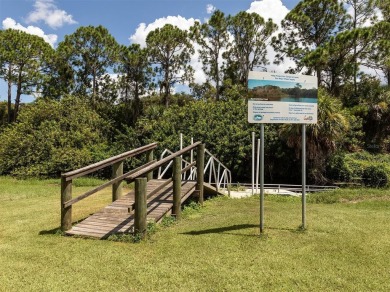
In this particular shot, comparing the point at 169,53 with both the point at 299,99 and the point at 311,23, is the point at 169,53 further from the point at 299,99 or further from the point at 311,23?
the point at 299,99

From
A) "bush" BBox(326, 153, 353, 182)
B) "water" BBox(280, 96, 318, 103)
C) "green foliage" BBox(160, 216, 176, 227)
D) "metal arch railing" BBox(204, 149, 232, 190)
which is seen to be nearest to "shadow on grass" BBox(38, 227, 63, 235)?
"green foliage" BBox(160, 216, 176, 227)

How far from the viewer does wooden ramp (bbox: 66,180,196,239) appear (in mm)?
5109

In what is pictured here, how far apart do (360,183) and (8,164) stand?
52.0 feet

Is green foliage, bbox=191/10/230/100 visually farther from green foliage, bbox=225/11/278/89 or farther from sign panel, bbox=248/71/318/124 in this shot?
sign panel, bbox=248/71/318/124

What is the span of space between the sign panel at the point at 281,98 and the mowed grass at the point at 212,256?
1773 millimetres

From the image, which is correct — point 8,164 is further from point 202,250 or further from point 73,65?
point 202,250

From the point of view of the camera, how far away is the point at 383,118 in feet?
60.2

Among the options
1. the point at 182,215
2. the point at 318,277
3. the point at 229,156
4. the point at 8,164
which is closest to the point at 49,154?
the point at 8,164

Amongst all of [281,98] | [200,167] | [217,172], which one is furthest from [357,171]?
[281,98]

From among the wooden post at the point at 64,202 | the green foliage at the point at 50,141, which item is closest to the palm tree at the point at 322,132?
the wooden post at the point at 64,202

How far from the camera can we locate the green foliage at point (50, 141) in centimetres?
1581

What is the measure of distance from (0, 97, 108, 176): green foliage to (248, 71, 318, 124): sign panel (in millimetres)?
12832

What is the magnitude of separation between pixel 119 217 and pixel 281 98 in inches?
131

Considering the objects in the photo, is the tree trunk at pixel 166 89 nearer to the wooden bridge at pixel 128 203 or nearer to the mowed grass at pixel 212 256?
the wooden bridge at pixel 128 203
